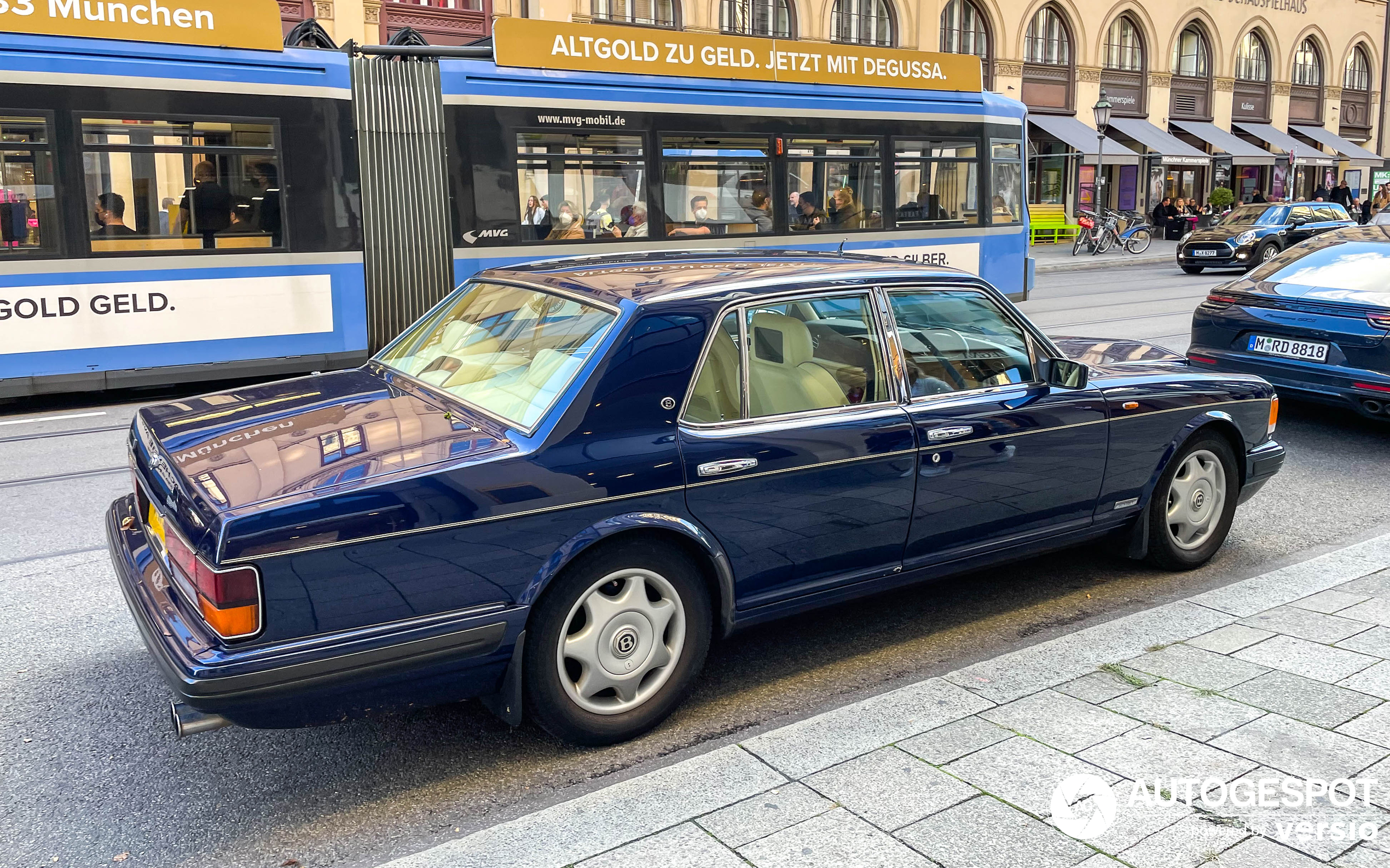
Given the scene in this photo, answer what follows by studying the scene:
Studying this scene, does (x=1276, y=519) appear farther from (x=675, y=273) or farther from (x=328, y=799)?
(x=328, y=799)

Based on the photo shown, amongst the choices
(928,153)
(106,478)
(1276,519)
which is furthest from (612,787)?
(928,153)

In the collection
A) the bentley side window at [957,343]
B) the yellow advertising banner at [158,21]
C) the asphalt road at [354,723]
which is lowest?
the asphalt road at [354,723]

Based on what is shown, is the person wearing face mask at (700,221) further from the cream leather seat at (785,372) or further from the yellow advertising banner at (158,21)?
the cream leather seat at (785,372)

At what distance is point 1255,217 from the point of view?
995 inches

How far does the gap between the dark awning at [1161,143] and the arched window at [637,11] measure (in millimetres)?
16791

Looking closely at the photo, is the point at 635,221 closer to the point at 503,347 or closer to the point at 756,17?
the point at 503,347

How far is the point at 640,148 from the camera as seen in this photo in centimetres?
1173

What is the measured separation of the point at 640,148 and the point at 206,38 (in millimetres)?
4108

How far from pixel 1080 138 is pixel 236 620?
36.9m

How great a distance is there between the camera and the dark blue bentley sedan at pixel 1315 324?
7.45 m

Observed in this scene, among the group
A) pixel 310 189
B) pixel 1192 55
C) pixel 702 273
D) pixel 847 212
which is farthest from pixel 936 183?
pixel 1192 55

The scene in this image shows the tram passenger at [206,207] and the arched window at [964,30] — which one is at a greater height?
the arched window at [964,30]

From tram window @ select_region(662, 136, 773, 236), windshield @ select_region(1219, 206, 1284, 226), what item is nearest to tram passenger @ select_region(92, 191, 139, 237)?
tram window @ select_region(662, 136, 773, 236)

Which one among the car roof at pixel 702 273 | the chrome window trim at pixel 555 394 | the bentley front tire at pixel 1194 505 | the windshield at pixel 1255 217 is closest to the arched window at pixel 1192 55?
the windshield at pixel 1255 217
